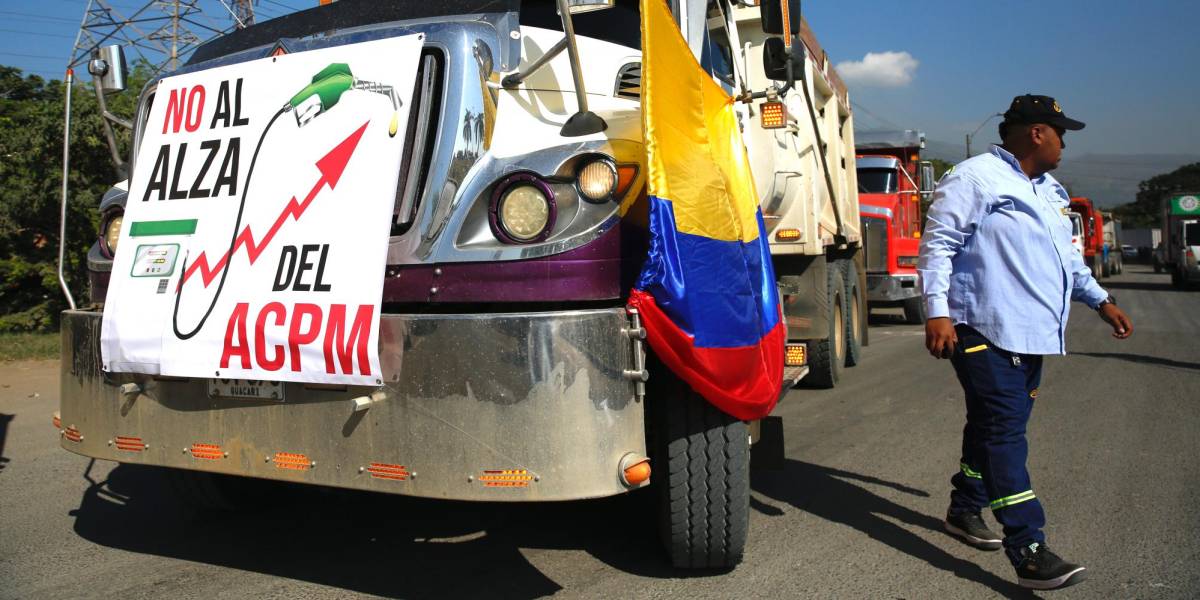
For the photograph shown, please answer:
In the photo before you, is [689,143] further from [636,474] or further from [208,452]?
[208,452]

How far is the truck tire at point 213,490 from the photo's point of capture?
447cm

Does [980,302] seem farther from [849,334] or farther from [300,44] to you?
[849,334]

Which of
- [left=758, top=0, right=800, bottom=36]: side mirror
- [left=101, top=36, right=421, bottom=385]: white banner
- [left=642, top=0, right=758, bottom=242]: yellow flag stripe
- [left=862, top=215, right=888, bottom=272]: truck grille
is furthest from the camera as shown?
[left=862, top=215, right=888, bottom=272]: truck grille

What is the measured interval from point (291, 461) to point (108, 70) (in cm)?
220

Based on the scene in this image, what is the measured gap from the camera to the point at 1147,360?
10617 mm

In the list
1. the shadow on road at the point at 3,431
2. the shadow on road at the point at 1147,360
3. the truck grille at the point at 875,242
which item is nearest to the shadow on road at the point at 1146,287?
the truck grille at the point at 875,242

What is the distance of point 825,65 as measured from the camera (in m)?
8.11

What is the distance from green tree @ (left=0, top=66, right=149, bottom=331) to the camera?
40.7ft

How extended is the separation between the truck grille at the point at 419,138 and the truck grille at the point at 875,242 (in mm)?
10795

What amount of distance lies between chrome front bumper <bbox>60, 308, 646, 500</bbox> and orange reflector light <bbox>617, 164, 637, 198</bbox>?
431mm

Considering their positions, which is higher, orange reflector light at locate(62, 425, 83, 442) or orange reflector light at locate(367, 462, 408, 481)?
orange reflector light at locate(62, 425, 83, 442)

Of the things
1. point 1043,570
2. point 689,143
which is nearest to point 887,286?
point 1043,570

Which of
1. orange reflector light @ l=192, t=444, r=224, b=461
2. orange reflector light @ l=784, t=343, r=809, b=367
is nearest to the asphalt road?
orange reflector light @ l=192, t=444, r=224, b=461

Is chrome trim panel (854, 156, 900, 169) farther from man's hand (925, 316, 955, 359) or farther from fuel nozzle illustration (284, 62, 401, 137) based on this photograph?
fuel nozzle illustration (284, 62, 401, 137)
